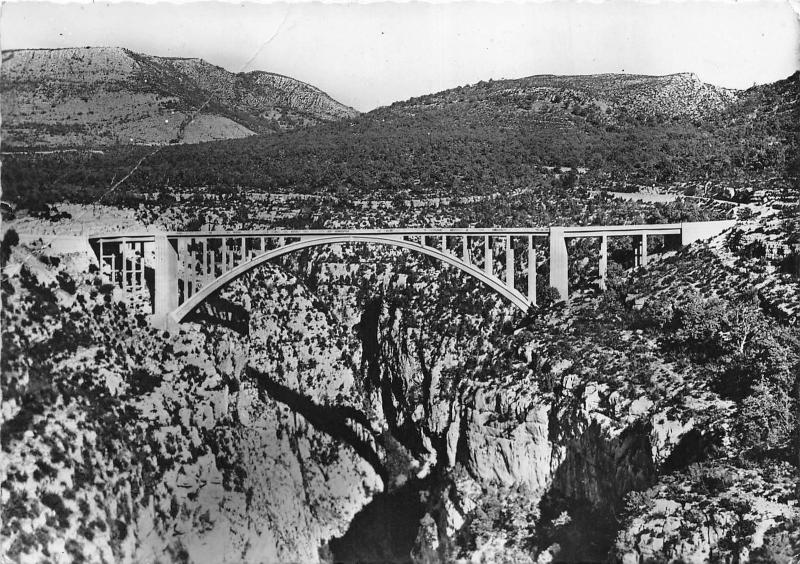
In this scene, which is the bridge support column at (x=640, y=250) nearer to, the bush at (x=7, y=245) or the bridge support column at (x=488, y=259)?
the bridge support column at (x=488, y=259)

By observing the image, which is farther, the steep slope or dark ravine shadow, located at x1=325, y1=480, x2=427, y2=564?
the steep slope

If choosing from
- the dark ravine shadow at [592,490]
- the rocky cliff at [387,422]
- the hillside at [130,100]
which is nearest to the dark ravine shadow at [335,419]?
the rocky cliff at [387,422]

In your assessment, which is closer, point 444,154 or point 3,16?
point 3,16

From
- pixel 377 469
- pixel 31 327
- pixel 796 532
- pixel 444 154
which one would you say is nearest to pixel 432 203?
pixel 444 154

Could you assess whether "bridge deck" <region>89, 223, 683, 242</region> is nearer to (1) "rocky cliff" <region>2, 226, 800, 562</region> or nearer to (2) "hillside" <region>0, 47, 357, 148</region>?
(1) "rocky cliff" <region>2, 226, 800, 562</region>

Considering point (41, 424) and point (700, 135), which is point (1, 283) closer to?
point (41, 424)

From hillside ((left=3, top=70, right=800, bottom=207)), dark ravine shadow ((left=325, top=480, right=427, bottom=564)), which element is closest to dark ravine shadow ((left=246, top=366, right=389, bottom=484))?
dark ravine shadow ((left=325, top=480, right=427, bottom=564))
